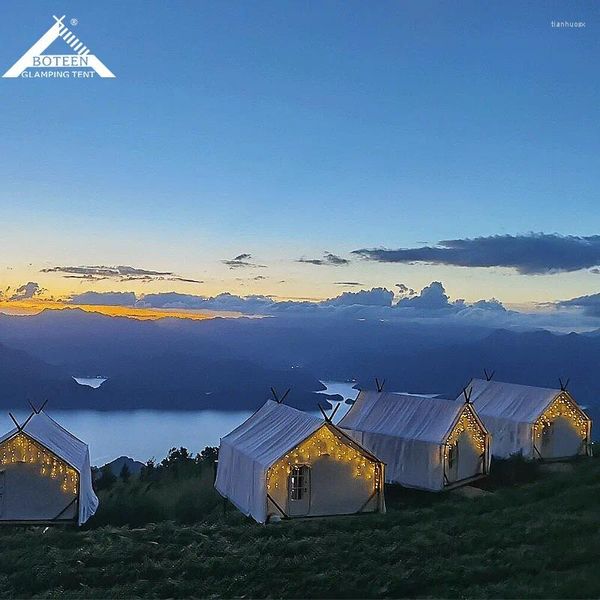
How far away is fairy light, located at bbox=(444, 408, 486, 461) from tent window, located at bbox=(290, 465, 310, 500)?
16.3ft

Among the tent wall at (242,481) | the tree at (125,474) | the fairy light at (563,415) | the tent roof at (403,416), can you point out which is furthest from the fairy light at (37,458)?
the fairy light at (563,415)

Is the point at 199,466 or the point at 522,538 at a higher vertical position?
the point at 522,538

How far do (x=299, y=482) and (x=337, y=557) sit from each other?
13.7 ft

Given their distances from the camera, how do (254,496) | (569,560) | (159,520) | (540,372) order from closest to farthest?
1. (569,560)
2. (254,496)
3. (159,520)
4. (540,372)

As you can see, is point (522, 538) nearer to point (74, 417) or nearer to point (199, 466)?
point (199, 466)

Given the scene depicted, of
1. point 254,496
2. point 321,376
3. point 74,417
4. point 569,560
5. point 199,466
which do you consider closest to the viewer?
point 569,560

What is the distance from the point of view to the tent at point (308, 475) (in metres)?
14.1

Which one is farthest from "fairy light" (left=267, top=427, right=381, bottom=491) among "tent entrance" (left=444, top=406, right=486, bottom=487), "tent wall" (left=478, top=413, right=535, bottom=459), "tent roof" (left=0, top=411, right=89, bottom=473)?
"tent wall" (left=478, top=413, right=535, bottom=459)

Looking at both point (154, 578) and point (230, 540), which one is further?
point (230, 540)

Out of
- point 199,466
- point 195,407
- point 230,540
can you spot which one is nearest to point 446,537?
point 230,540

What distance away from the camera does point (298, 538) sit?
1185cm

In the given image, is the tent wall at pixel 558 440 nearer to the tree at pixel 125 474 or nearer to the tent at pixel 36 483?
the tree at pixel 125 474

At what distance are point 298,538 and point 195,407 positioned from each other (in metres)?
37.6

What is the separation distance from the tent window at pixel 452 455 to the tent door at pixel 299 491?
16.5 feet
